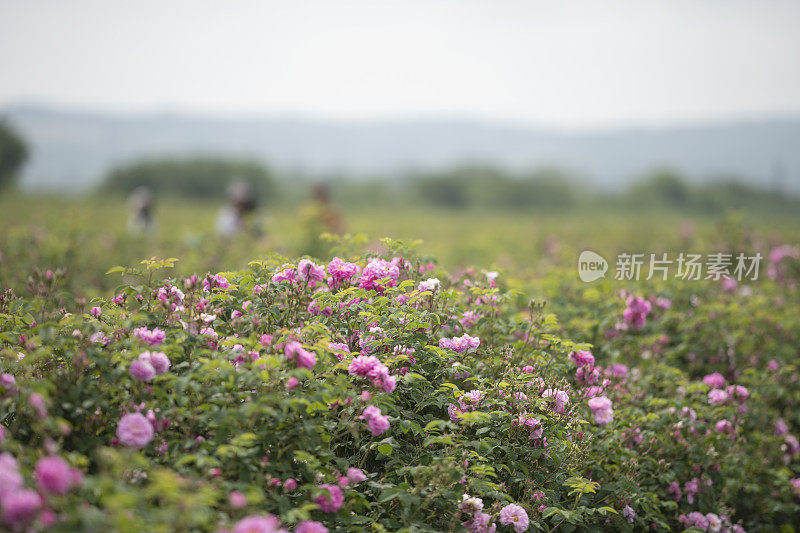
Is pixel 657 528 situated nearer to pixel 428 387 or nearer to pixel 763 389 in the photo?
pixel 428 387

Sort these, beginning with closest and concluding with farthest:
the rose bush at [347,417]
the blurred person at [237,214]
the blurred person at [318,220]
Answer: the rose bush at [347,417] → the blurred person at [318,220] → the blurred person at [237,214]

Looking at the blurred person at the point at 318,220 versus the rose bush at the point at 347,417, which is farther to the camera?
the blurred person at the point at 318,220

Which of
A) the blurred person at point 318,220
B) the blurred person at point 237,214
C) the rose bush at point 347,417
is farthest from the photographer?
the blurred person at point 237,214

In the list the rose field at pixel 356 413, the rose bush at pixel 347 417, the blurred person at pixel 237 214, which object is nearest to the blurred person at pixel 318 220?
the blurred person at pixel 237 214

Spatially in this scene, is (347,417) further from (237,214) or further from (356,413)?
(237,214)

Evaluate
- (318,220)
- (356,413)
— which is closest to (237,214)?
(318,220)

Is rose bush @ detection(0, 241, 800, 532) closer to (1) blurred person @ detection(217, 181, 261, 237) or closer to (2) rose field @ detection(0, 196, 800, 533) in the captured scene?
(2) rose field @ detection(0, 196, 800, 533)

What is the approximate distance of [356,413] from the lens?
219 centimetres

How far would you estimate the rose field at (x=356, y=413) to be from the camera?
1688mm

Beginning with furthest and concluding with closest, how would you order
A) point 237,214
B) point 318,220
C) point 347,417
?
1. point 237,214
2. point 318,220
3. point 347,417

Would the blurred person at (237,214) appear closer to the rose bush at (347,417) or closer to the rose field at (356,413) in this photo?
the rose field at (356,413)

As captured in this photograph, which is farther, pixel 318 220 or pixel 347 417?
pixel 318 220

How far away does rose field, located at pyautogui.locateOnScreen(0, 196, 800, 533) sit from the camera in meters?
1.69

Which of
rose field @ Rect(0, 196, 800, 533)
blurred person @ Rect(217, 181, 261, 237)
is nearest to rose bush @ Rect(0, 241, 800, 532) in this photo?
rose field @ Rect(0, 196, 800, 533)
